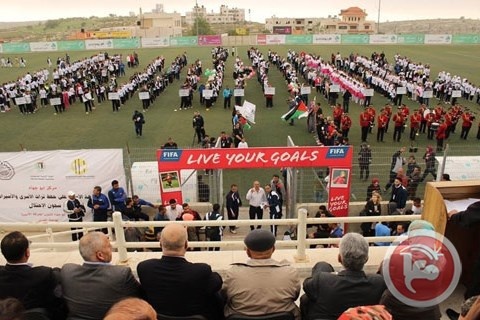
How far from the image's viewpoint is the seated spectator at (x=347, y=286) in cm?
310

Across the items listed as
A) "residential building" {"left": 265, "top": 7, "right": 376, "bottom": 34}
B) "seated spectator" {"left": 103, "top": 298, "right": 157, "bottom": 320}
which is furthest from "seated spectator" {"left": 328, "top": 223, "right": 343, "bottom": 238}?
"residential building" {"left": 265, "top": 7, "right": 376, "bottom": 34}

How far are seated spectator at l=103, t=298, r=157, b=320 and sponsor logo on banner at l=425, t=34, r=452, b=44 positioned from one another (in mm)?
61983

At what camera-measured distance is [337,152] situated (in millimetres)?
9250

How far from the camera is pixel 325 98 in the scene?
83.0ft

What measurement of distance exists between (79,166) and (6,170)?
5.55ft

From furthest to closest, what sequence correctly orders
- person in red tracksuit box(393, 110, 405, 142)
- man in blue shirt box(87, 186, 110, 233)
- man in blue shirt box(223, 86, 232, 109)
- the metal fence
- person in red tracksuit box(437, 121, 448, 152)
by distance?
man in blue shirt box(223, 86, 232, 109) < person in red tracksuit box(393, 110, 405, 142) < person in red tracksuit box(437, 121, 448, 152) < the metal fence < man in blue shirt box(87, 186, 110, 233)

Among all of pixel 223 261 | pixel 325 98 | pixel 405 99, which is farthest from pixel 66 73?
pixel 223 261

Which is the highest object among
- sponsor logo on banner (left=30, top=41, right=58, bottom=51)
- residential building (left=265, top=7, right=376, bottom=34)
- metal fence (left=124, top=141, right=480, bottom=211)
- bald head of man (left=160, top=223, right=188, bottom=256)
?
residential building (left=265, top=7, right=376, bottom=34)

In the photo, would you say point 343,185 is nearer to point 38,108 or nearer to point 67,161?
point 67,161

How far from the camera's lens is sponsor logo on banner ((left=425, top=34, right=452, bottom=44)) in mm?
55969

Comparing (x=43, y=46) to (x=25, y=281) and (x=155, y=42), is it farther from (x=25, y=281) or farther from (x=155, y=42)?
(x=25, y=281)

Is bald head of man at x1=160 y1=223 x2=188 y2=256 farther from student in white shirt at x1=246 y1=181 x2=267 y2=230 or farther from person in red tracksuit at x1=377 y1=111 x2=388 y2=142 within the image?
person in red tracksuit at x1=377 y1=111 x2=388 y2=142

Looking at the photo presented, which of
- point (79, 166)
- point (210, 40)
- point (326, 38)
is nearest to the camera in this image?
point (79, 166)

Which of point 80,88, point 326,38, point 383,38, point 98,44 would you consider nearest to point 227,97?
point 80,88
